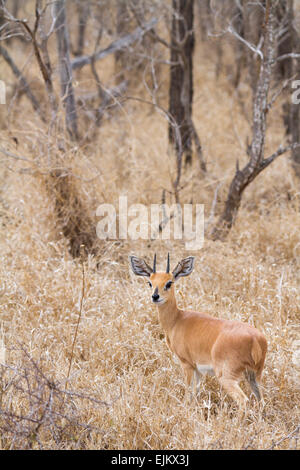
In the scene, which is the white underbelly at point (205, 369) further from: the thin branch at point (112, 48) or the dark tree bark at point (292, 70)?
the thin branch at point (112, 48)

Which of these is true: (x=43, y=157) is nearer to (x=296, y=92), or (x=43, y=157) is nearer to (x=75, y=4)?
(x=296, y=92)

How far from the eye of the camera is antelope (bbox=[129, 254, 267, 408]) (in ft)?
10.0

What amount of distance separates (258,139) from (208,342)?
2794 millimetres

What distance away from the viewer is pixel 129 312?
14.0 feet

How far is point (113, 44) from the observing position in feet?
32.3

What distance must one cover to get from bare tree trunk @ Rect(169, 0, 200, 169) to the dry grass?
50 centimetres

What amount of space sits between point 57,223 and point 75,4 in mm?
8096

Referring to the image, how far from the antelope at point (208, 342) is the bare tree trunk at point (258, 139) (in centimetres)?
223

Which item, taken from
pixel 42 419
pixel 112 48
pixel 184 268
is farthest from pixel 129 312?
pixel 112 48

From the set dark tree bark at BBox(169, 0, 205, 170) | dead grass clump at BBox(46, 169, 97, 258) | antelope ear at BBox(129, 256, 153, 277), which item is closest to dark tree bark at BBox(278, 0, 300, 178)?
dark tree bark at BBox(169, 0, 205, 170)

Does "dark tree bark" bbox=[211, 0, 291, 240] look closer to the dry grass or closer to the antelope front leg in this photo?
the dry grass

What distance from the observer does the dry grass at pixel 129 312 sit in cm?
299

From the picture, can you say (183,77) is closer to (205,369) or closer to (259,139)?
(259,139)

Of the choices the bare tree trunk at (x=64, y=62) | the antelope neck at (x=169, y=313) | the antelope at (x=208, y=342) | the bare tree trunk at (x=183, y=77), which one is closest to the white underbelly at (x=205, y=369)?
the antelope at (x=208, y=342)
